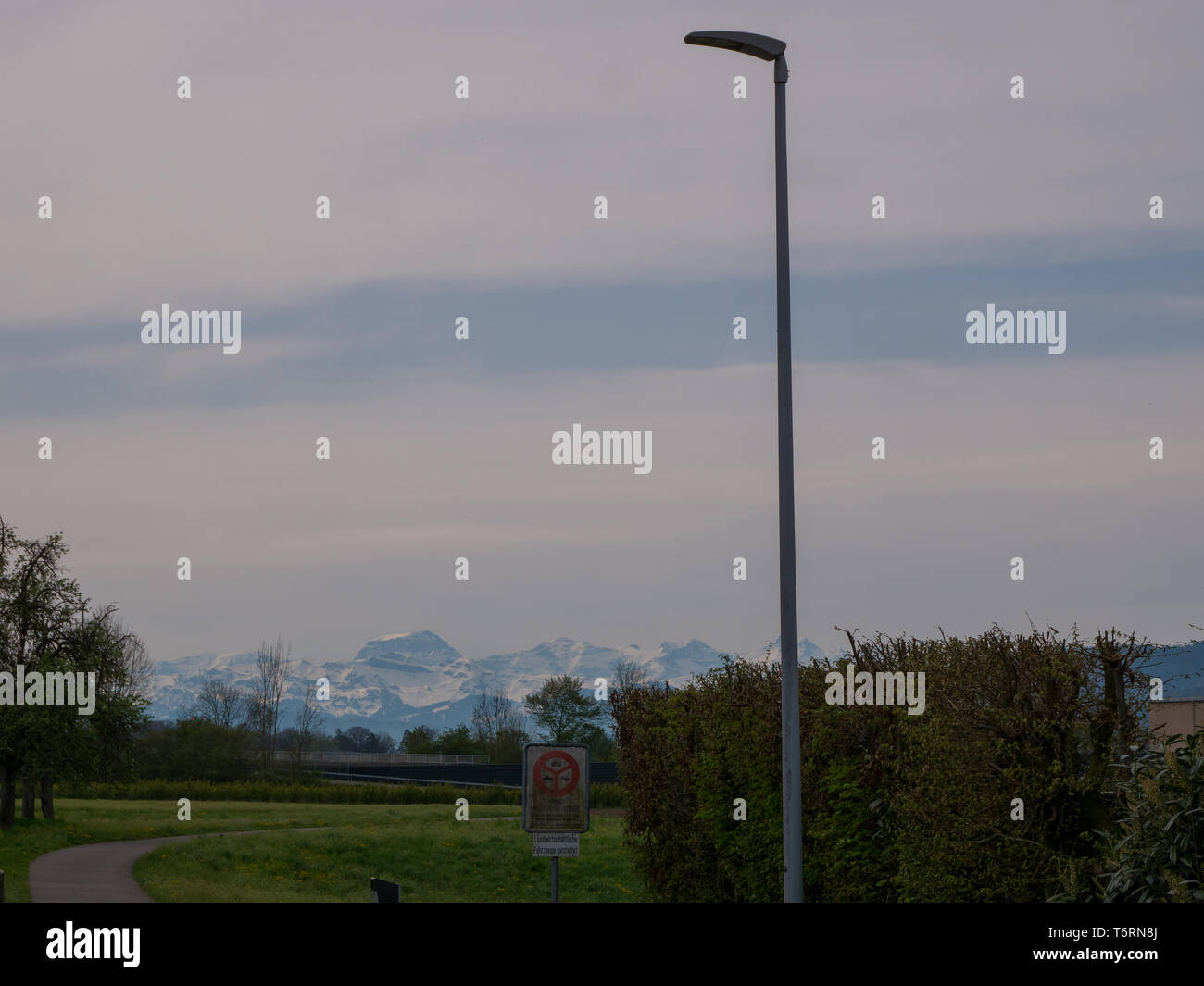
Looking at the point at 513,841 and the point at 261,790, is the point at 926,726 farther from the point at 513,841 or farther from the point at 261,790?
the point at 261,790

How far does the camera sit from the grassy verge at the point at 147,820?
35.8m

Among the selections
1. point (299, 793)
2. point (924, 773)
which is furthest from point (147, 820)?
point (924, 773)

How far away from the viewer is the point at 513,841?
42.2 meters

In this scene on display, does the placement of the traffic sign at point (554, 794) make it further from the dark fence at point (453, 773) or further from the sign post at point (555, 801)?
the dark fence at point (453, 773)

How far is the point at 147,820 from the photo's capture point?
4947 cm

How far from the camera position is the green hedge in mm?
13008

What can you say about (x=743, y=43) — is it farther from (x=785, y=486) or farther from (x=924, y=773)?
(x=924, y=773)

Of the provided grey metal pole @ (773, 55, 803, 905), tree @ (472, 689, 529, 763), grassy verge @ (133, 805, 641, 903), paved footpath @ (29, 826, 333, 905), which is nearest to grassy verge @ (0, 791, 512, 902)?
paved footpath @ (29, 826, 333, 905)

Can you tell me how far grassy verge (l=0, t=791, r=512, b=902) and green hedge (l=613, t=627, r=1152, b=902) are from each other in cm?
1276

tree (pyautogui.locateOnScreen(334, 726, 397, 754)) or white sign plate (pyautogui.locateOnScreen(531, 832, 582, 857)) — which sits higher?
white sign plate (pyautogui.locateOnScreen(531, 832, 582, 857))

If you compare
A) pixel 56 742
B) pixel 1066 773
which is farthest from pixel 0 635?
pixel 1066 773

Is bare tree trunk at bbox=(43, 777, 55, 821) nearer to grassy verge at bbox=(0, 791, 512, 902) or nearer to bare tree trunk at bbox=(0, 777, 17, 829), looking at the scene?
grassy verge at bbox=(0, 791, 512, 902)

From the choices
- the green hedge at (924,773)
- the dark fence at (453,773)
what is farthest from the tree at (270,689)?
the green hedge at (924,773)

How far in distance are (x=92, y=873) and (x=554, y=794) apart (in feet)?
59.9
